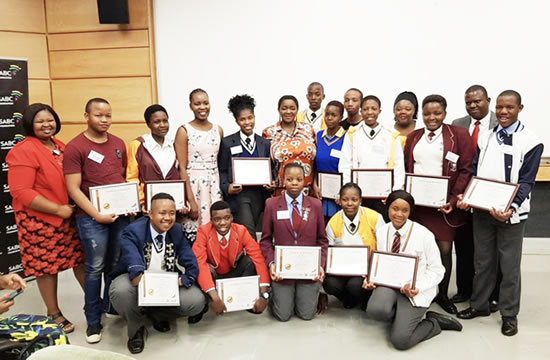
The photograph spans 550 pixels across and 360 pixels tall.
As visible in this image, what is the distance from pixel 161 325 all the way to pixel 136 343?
0.29m

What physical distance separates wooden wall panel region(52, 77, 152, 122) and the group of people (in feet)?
7.04

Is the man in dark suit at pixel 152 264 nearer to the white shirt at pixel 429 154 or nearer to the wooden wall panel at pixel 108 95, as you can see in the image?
the white shirt at pixel 429 154

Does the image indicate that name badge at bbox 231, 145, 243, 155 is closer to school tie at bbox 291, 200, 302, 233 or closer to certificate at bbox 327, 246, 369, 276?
school tie at bbox 291, 200, 302, 233

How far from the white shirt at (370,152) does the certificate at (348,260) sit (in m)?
0.61

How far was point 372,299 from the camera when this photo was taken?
2873 millimetres

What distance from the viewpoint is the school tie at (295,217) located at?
3.18 m

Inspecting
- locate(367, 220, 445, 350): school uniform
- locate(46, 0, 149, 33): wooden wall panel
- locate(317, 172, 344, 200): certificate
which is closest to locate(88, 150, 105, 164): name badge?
locate(317, 172, 344, 200): certificate

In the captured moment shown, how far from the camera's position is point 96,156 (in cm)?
292

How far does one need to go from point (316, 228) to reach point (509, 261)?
1395 millimetres

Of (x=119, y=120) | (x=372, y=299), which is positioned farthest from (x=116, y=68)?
(x=372, y=299)

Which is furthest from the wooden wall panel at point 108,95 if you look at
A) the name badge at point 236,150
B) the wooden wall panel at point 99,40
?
the name badge at point 236,150

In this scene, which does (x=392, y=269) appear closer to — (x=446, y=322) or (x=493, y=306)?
(x=446, y=322)

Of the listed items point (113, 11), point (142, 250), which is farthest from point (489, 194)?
point (113, 11)

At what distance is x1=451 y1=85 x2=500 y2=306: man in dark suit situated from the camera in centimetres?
331
